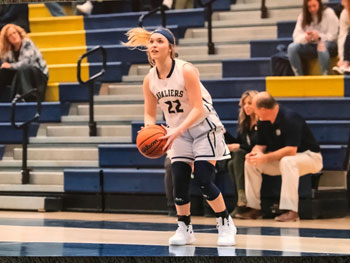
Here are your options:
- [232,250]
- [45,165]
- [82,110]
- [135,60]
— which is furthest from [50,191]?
[232,250]

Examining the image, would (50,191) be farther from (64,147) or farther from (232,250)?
(232,250)

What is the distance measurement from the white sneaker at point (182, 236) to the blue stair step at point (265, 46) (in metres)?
3.84

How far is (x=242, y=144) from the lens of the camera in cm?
750

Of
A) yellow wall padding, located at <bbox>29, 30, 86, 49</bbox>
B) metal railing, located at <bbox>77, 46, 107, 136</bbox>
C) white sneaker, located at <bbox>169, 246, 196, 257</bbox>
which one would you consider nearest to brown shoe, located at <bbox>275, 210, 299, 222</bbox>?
white sneaker, located at <bbox>169, 246, 196, 257</bbox>

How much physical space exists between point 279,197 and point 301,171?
380mm

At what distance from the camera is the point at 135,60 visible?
31.6 ft

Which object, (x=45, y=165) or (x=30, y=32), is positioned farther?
(x=30, y=32)

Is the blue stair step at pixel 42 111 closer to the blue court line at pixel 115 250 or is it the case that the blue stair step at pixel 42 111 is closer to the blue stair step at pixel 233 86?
the blue stair step at pixel 233 86

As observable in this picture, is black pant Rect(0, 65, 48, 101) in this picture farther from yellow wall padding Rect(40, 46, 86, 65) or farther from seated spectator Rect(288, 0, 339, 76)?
seated spectator Rect(288, 0, 339, 76)

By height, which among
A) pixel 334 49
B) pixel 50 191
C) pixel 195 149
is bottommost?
pixel 50 191

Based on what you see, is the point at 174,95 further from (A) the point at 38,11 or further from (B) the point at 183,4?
(A) the point at 38,11

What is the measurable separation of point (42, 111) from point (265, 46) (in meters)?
2.51

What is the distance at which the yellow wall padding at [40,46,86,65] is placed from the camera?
392 inches

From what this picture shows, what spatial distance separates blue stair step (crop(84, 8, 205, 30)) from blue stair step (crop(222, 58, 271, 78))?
1.01 m
